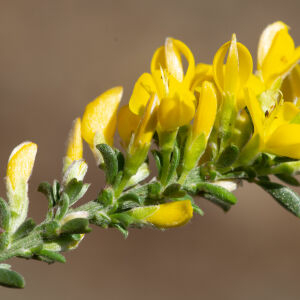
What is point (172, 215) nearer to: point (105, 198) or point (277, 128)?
point (105, 198)

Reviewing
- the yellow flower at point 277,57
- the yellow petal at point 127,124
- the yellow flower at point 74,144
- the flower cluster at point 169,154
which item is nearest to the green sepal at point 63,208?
the flower cluster at point 169,154

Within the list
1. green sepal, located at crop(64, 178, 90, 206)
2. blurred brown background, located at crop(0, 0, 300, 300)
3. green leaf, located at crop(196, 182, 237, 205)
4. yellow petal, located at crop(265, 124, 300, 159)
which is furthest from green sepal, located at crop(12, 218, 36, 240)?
blurred brown background, located at crop(0, 0, 300, 300)

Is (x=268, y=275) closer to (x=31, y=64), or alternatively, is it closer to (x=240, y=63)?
(x=31, y=64)

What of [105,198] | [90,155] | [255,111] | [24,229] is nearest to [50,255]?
[24,229]

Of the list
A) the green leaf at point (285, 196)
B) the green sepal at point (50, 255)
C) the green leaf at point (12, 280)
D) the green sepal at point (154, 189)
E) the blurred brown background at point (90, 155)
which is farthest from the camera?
the blurred brown background at point (90, 155)

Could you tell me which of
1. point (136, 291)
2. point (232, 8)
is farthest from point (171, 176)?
point (232, 8)

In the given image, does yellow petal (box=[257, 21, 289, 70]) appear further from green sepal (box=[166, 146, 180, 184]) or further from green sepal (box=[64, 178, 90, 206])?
green sepal (box=[64, 178, 90, 206])

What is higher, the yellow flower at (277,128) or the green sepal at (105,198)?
the yellow flower at (277,128)

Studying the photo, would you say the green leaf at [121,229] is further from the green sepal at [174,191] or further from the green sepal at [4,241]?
the green sepal at [4,241]
